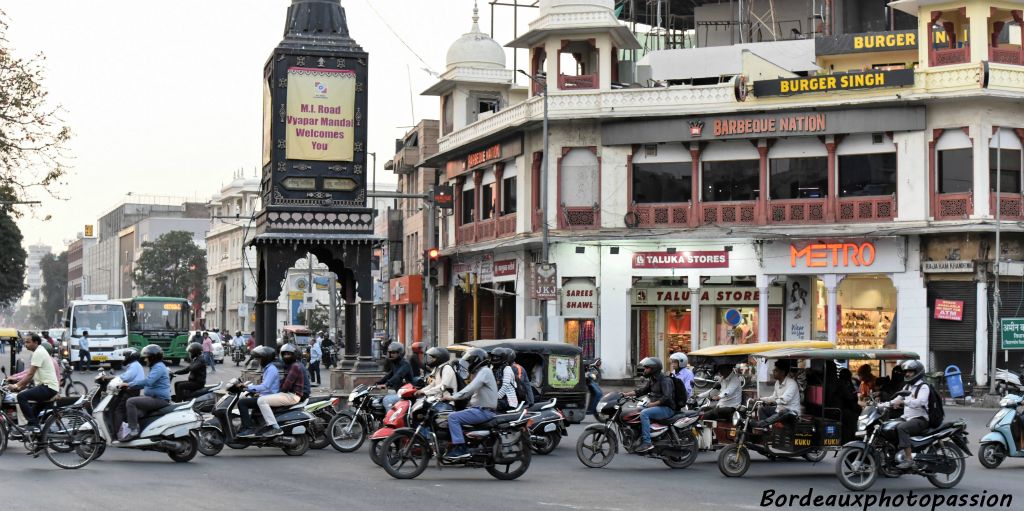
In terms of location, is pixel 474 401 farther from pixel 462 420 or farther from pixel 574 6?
pixel 574 6

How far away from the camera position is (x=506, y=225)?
4572 cm

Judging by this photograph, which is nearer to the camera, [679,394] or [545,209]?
[679,394]

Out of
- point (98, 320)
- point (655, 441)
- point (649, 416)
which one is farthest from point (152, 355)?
point (98, 320)

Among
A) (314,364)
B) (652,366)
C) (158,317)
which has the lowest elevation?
(314,364)

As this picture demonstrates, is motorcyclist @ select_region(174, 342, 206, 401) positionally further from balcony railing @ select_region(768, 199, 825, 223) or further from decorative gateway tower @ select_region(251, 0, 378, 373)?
balcony railing @ select_region(768, 199, 825, 223)

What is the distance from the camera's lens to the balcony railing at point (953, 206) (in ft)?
121

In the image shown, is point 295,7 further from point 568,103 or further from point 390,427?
point 390,427

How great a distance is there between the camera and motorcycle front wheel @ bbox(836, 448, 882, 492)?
1501cm

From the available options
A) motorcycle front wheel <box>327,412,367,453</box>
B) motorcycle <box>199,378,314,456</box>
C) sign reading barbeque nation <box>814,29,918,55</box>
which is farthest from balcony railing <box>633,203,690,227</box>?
motorcycle <box>199,378,314,456</box>

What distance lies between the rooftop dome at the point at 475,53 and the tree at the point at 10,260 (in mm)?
21968

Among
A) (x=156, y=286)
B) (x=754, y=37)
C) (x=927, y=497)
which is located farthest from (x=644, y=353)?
(x=156, y=286)

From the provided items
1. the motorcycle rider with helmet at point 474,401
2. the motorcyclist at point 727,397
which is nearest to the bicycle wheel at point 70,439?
the motorcycle rider with helmet at point 474,401

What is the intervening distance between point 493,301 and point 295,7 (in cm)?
2009

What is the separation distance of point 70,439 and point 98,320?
36366 mm
